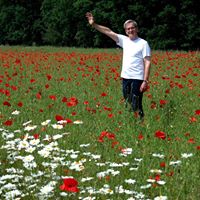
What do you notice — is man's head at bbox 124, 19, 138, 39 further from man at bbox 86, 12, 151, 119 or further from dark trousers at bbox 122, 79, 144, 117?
dark trousers at bbox 122, 79, 144, 117

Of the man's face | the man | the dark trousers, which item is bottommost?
the dark trousers

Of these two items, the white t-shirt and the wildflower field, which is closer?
the wildflower field

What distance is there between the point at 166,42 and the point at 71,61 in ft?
83.6

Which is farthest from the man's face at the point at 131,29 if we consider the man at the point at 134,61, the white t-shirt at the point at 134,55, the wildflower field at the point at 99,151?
the wildflower field at the point at 99,151

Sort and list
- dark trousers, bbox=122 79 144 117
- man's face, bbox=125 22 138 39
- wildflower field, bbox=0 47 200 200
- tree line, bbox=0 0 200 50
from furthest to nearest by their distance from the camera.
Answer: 1. tree line, bbox=0 0 200 50
2. dark trousers, bbox=122 79 144 117
3. man's face, bbox=125 22 138 39
4. wildflower field, bbox=0 47 200 200

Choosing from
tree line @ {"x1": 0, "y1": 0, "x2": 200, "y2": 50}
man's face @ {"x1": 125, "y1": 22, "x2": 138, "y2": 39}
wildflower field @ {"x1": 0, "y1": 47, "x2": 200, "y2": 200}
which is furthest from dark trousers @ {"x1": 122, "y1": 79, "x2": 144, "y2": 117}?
tree line @ {"x1": 0, "y1": 0, "x2": 200, "y2": 50}

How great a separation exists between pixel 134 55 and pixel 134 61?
8cm

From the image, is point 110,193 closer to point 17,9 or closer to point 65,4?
point 65,4

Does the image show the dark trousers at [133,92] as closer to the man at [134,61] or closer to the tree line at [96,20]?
the man at [134,61]

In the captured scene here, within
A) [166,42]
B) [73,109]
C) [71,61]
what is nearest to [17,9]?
[166,42]

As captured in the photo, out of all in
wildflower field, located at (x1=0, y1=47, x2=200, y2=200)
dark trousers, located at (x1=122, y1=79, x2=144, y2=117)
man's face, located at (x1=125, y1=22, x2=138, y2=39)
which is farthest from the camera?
dark trousers, located at (x1=122, y1=79, x2=144, y2=117)

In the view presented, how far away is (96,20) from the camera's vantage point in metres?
47.0

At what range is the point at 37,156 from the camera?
4.48 m

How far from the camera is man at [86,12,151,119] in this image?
627cm
